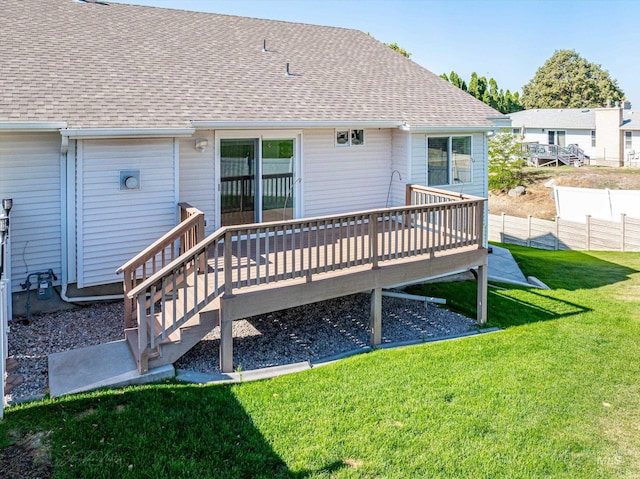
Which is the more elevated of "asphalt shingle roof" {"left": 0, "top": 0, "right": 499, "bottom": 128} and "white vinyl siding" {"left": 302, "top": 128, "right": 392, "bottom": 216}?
"asphalt shingle roof" {"left": 0, "top": 0, "right": 499, "bottom": 128}

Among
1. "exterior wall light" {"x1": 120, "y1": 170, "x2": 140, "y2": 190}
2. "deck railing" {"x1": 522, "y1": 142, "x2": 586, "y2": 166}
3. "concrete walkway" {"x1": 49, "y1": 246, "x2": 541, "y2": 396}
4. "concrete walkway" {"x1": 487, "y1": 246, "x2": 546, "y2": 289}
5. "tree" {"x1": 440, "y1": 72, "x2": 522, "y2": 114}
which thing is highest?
"tree" {"x1": 440, "y1": 72, "x2": 522, "y2": 114}

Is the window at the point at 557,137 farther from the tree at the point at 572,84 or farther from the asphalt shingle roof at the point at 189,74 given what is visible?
the asphalt shingle roof at the point at 189,74

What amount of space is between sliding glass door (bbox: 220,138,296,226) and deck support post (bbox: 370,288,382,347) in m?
3.14

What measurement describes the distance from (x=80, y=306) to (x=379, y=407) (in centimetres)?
540

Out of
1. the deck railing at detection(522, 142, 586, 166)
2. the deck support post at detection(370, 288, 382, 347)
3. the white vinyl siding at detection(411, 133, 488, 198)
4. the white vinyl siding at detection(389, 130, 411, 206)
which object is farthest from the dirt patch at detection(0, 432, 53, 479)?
the deck railing at detection(522, 142, 586, 166)

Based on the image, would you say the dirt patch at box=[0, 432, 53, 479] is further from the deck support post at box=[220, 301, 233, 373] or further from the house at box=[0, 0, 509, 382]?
the house at box=[0, 0, 509, 382]

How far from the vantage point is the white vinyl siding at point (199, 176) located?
9.08m

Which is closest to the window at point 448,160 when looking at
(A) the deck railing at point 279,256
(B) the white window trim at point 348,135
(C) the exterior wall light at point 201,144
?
(A) the deck railing at point 279,256

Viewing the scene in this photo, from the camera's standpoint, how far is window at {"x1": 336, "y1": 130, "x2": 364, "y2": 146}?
10680 mm

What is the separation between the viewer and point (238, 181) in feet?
31.8

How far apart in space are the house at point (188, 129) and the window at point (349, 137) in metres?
0.03

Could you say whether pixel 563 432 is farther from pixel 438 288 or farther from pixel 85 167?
pixel 85 167

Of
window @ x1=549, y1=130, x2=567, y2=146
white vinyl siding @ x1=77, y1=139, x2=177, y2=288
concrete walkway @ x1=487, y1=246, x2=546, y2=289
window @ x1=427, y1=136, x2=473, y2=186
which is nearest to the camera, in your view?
white vinyl siding @ x1=77, y1=139, x2=177, y2=288

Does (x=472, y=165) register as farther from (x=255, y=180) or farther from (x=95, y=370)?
(x=95, y=370)
